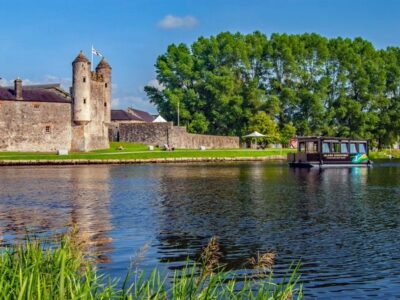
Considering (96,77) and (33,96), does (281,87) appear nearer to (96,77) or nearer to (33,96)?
(96,77)

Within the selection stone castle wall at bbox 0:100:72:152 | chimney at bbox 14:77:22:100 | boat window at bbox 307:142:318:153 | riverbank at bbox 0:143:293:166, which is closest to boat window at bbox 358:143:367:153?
boat window at bbox 307:142:318:153

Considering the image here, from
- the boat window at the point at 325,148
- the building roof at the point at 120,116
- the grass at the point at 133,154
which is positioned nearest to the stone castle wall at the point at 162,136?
the grass at the point at 133,154

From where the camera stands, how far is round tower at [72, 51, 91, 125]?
75.9 meters

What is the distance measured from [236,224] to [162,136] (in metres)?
67.2

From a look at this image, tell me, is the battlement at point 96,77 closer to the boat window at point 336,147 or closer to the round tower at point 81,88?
the round tower at point 81,88

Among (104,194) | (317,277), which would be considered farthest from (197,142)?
(317,277)

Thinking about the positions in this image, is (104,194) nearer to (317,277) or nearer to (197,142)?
(317,277)

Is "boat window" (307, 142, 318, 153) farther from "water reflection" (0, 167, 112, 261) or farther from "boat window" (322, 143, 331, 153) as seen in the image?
"water reflection" (0, 167, 112, 261)

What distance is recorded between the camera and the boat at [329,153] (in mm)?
67500

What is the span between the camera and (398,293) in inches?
478

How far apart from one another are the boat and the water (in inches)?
1133

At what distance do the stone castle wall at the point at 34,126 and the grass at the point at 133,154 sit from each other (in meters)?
3.11

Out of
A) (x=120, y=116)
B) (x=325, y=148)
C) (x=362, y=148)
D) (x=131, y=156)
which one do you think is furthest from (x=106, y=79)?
(x=362, y=148)

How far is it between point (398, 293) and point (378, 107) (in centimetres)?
9134
